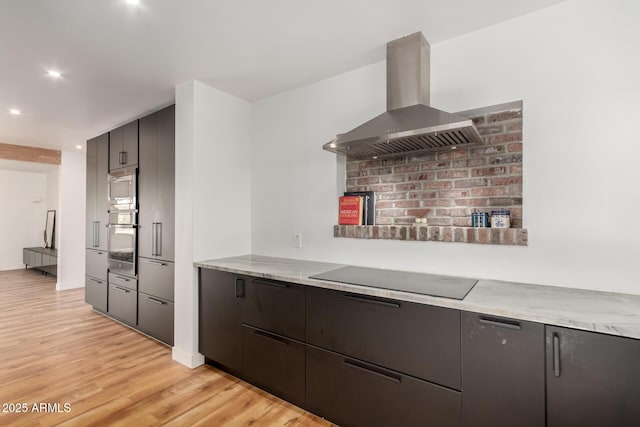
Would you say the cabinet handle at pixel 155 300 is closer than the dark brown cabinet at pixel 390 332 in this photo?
No

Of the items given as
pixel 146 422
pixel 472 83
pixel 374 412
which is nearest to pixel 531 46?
pixel 472 83

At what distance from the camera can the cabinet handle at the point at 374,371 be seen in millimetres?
1636

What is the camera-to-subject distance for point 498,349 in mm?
1361

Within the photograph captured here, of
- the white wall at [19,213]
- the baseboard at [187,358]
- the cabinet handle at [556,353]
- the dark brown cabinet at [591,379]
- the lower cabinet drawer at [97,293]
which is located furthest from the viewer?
the white wall at [19,213]

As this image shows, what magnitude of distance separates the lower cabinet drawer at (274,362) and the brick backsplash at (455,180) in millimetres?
956

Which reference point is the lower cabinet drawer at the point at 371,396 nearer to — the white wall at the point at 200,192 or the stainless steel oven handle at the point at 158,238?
the white wall at the point at 200,192

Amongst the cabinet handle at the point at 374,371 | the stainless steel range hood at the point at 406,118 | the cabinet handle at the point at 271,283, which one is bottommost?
the cabinet handle at the point at 374,371

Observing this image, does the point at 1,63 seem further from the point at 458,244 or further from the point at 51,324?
the point at 458,244

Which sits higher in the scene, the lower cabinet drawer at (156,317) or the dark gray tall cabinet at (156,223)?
the dark gray tall cabinet at (156,223)

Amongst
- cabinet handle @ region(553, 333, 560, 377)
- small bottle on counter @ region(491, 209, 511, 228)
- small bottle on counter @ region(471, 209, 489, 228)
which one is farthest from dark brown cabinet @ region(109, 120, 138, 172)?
cabinet handle @ region(553, 333, 560, 377)

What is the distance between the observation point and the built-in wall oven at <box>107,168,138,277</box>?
3402 millimetres

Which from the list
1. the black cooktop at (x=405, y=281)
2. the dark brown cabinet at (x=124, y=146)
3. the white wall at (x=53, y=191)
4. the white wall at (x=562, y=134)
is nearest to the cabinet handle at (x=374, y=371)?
the black cooktop at (x=405, y=281)

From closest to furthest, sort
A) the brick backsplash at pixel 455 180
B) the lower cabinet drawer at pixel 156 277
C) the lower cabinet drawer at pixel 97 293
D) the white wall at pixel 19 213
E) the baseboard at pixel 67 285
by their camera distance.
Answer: the brick backsplash at pixel 455 180 < the lower cabinet drawer at pixel 156 277 < the lower cabinet drawer at pixel 97 293 < the baseboard at pixel 67 285 < the white wall at pixel 19 213

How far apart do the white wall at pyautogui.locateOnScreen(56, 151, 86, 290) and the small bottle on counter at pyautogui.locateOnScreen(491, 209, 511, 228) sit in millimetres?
6565
